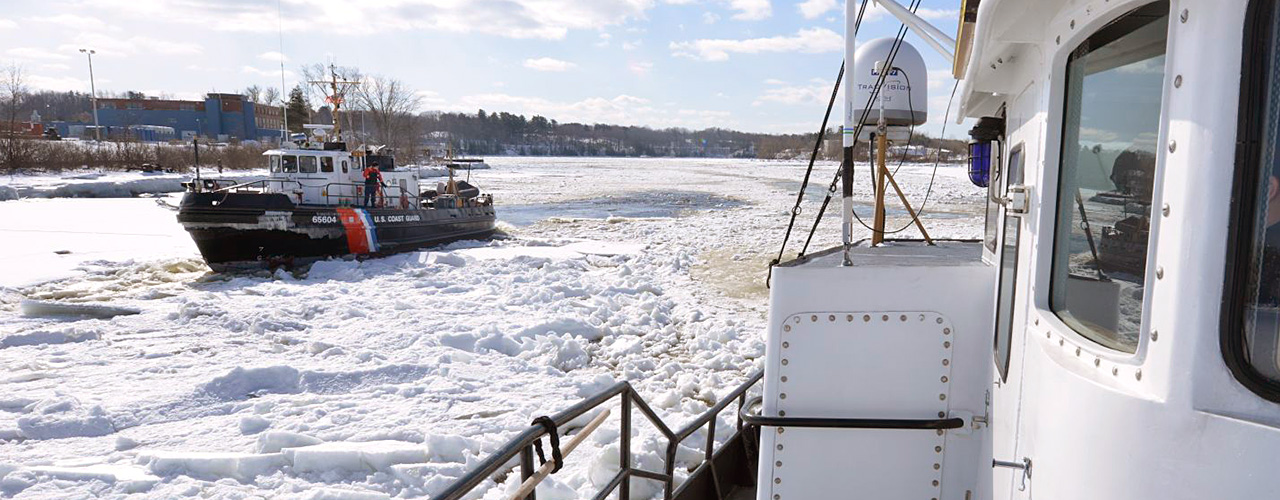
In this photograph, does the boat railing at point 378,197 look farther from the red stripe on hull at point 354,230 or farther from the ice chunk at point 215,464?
the ice chunk at point 215,464

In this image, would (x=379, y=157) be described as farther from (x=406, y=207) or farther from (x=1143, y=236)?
(x=1143, y=236)

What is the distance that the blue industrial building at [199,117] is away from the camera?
102 metres

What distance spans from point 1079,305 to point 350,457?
538 centimetres

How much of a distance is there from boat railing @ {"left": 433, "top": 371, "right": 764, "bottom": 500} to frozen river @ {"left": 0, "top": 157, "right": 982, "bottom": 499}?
46.1 inches

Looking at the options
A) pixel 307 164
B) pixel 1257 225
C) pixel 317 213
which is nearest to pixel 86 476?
pixel 1257 225

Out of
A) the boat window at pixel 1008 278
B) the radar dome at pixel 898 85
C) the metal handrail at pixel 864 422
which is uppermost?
the radar dome at pixel 898 85

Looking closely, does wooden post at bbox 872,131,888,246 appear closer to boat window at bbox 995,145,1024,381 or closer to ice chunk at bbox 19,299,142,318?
boat window at bbox 995,145,1024,381

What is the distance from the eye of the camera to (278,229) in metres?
17.1

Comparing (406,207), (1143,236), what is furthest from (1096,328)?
(406,207)

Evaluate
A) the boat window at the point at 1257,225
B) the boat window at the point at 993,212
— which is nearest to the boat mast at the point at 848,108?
the boat window at the point at 993,212

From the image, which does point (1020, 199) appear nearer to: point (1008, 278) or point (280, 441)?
point (1008, 278)

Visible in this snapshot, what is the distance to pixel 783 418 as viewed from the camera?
136 inches

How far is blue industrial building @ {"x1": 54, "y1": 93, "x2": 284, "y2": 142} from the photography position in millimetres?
101750

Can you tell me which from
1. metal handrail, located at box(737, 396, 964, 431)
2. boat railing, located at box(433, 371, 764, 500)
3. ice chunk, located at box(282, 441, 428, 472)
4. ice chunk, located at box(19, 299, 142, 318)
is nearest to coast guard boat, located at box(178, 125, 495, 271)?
ice chunk, located at box(19, 299, 142, 318)
